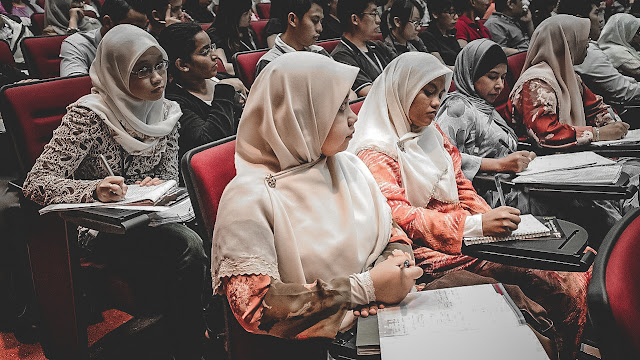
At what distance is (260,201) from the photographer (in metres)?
1.12

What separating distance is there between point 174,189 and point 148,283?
11.5 inches

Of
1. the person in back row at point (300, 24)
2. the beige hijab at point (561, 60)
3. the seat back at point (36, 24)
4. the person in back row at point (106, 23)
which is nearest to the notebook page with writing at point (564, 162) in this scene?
the beige hijab at point (561, 60)

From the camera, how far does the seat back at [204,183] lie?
1.31 metres

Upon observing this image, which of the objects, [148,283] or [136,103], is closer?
[148,283]

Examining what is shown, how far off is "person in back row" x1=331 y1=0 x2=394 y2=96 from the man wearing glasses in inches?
66.0

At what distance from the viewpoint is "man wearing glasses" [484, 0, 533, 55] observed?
14.9 ft

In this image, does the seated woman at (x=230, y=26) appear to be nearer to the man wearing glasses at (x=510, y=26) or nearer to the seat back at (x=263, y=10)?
the man wearing glasses at (x=510, y=26)

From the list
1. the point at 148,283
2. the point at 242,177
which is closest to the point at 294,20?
the point at 148,283

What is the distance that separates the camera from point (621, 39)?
4078 mm

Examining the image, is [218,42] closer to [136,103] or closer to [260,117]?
[136,103]

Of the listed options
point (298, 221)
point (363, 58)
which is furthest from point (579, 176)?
point (363, 58)

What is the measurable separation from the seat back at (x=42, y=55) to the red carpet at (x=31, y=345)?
158 centimetres

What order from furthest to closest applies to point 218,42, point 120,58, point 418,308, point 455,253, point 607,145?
1. point 218,42
2. point 607,145
3. point 120,58
4. point 455,253
5. point 418,308

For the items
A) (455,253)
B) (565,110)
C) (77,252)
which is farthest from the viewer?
(565,110)
